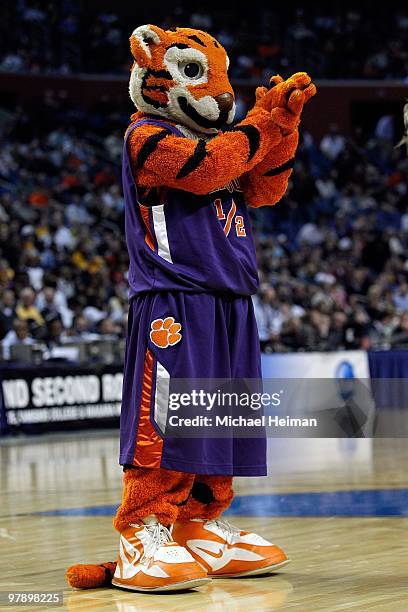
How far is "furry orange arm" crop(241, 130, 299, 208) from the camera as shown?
4.58m

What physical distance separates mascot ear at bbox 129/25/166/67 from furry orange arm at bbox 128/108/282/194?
296 mm

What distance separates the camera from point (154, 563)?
4.12 meters

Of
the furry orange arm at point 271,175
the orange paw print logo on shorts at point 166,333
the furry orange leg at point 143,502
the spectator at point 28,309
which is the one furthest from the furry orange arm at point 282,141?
the spectator at point 28,309

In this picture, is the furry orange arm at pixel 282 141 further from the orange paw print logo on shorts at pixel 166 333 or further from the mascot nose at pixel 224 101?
the orange paw print logo on shorts at pixel 166 333

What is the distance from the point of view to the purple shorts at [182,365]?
4.18m

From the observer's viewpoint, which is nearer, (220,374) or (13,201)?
(220,374)

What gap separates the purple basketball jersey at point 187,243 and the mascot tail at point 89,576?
1.07 m

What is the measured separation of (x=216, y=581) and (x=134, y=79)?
2056mm

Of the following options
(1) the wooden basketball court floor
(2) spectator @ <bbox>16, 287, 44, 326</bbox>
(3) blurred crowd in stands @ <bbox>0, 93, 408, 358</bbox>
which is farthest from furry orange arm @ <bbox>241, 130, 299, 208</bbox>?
(2) spectator @ <bbox>16, 287, 44, 326</bbox>

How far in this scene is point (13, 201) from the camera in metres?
17.8

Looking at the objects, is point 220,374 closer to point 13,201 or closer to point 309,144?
point 13,201

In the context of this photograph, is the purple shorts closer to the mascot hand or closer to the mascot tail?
the mascot tail

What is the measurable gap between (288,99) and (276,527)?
2293 millimetres

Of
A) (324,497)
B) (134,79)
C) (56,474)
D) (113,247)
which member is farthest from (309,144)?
(134,79)
